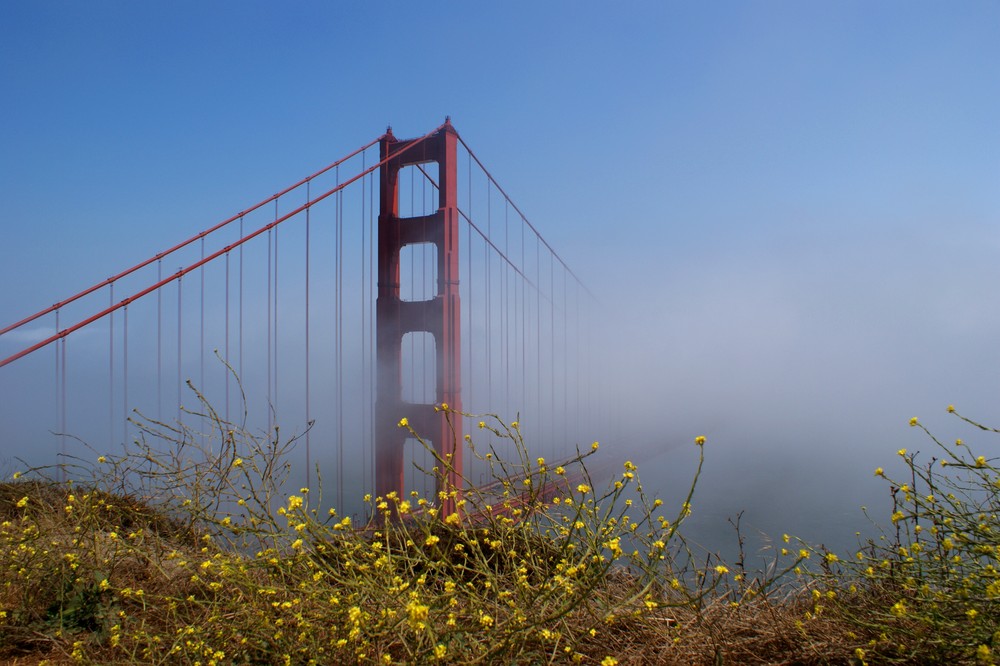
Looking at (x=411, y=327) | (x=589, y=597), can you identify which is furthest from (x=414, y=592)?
(x=411, y=327)

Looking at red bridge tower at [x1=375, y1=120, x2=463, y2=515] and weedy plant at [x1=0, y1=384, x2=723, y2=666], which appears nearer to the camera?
weedy plant at [x1=0, y1=384, x2=723, y2=666]

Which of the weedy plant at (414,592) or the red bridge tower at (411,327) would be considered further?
the red bridge tower at (411,327)

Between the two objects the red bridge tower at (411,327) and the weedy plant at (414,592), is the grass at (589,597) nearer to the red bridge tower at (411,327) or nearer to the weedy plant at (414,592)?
the weedy plant at (414,592)

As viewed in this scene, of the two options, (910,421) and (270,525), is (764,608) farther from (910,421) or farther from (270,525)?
(270,525)

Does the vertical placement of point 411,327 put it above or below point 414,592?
above

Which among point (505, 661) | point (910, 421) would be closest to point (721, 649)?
point (505, 661)

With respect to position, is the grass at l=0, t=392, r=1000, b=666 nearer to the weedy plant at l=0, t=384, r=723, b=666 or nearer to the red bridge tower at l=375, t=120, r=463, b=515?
the weedy plant at l=0, t=384, r=723, b=666

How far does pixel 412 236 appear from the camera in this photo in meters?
11.4

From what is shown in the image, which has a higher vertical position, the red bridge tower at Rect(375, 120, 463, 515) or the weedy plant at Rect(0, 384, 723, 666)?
the red bridge tower at Rect(375, 120, 463, 515)

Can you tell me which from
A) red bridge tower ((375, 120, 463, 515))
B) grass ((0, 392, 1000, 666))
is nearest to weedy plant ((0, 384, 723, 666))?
grass ((0, 392, 1000, 666))

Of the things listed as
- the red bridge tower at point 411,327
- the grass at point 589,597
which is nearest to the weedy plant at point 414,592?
the grass at point 589,597

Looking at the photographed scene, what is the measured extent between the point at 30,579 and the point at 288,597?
1730mm

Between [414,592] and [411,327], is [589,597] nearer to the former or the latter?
[414,592]

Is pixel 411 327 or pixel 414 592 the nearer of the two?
pixel 414 592
